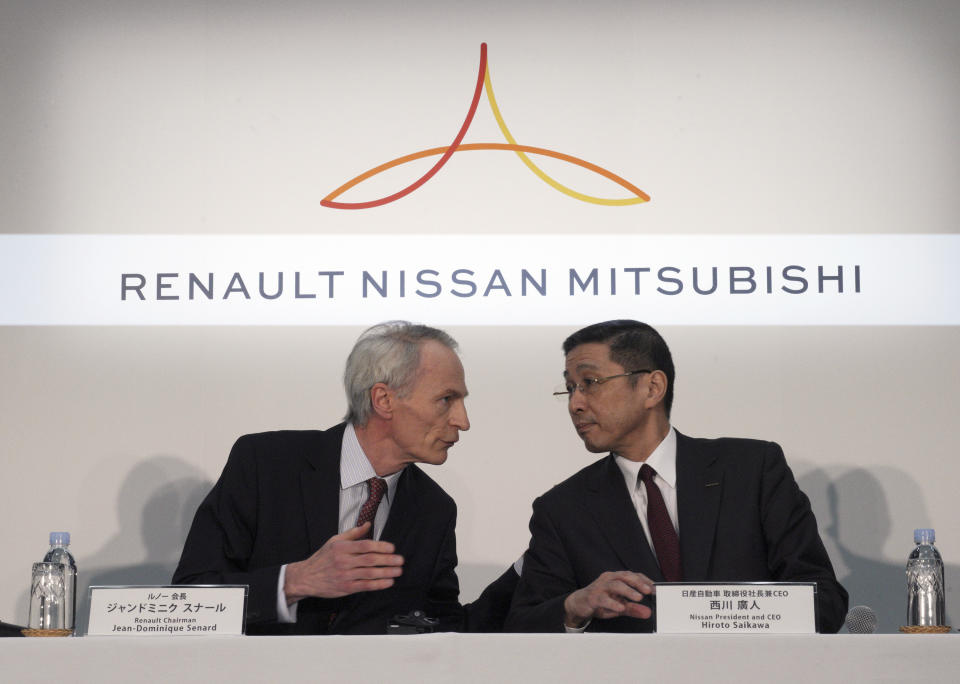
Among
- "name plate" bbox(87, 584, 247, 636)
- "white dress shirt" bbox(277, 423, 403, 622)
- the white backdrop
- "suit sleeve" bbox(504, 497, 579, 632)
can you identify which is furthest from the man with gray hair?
the white backdrop

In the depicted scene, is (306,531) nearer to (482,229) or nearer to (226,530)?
(226,530)

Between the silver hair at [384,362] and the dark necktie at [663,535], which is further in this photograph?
the silver hair at [384,362]

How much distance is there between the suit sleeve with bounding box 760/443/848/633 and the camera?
2523mm

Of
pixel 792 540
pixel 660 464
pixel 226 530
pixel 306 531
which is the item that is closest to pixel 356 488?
pixel 306 531

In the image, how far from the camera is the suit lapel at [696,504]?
263cm

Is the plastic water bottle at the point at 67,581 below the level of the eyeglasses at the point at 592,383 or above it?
below

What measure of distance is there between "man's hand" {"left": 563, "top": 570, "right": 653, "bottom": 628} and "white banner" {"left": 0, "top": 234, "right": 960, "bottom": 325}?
146cm

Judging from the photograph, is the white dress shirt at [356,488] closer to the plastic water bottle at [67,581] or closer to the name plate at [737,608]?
the plastic water bottle at [67,581]

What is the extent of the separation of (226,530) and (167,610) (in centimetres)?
81

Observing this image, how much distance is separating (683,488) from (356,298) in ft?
4.49

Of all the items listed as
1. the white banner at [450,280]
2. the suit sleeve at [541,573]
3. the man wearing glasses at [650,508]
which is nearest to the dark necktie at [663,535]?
the man wearing glasses at [650,508]

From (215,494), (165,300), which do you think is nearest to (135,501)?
(165,300)

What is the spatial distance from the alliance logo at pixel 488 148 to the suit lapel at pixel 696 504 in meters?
1.11

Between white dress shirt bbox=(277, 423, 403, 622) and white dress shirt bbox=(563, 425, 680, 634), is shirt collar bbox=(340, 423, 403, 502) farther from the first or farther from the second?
white dress shirt bbox=(563, 425, 680, 634)
